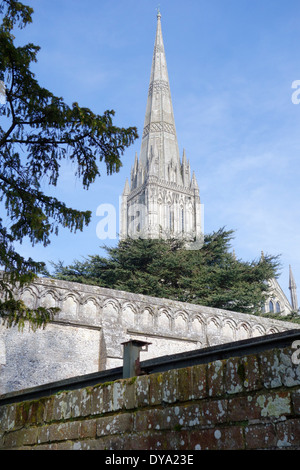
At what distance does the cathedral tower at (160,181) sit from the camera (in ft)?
232

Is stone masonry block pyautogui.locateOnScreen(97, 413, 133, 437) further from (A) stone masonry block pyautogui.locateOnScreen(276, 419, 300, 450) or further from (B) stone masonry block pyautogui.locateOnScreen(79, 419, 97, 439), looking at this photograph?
(A) stone masonry block pyautogui.locateOnScreen(276, 419, 300, 450)

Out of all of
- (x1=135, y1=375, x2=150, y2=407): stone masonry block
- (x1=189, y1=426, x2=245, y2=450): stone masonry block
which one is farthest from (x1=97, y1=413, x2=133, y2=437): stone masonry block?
(x1=189, y1=426, x2=245, y2=450): stone masonry block

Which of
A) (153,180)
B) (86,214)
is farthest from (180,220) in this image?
(86,214)

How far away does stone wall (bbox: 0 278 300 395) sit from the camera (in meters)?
10.5

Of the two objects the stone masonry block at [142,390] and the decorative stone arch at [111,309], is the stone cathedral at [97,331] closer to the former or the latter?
the decorative stone arch at [111,309]

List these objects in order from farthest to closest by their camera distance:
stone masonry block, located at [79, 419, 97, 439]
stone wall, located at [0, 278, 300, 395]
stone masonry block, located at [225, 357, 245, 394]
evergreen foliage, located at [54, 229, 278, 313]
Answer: evergreen foliage, located at [54, 229, 278, 313]
stone wall, located at [0, 278, 300, 395]
stone masonry block, located at [79, 419, 97, 439]
stone masonry block, located at [225, 357, 245, 394]

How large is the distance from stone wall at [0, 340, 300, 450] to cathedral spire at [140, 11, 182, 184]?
6883 cm

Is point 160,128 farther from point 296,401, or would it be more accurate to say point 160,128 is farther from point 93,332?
point 296,401

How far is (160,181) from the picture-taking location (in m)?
72.2

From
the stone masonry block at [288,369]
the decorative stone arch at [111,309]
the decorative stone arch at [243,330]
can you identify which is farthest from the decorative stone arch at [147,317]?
the stone masonry block at [288,369]

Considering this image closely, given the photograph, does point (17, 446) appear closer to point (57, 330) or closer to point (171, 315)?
point (57, 330)

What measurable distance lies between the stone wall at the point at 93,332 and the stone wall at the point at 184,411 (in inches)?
221

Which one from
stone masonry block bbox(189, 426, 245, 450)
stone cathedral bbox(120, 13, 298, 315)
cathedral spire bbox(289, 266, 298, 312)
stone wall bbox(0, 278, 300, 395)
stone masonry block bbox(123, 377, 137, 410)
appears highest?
stone cathedral bbox(120, 13, 298, 315)

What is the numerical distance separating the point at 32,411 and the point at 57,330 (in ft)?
20.8
